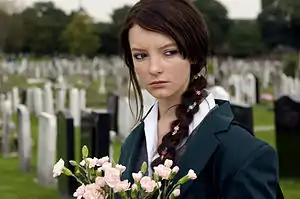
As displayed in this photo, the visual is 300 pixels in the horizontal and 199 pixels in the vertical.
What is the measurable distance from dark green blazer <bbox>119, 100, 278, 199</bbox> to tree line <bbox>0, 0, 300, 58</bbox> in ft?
124

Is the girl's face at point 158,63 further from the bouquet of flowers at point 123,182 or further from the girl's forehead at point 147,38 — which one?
the bouquet of flowers at point 123,182

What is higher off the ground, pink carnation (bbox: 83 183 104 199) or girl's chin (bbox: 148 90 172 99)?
girl's chin (bbox: 148 90 172 99)

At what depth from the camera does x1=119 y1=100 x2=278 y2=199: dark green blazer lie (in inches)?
66.6

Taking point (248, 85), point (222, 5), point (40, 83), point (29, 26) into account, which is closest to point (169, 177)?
point (248, 85)

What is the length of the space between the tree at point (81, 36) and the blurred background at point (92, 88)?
0.08 meters

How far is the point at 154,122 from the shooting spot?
1967 mm

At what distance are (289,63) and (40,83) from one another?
1100cm

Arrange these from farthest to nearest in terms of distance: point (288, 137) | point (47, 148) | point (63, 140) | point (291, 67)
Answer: point (291, 67) → point (47, 148) → point (288, 137) → point (63, 140)

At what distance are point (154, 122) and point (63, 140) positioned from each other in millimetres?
6580

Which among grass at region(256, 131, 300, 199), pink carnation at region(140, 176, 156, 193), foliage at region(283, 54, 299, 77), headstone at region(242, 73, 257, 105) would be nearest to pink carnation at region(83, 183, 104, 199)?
pink carnation at region(140, 176, 156, 193)

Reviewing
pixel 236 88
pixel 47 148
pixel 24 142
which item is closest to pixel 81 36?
pixel 236 88

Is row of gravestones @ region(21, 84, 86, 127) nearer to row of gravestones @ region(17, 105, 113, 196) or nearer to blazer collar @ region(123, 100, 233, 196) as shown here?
row of gravestones @ region(17, 105, 113, 196)

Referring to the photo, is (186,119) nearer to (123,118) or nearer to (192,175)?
(192,175)

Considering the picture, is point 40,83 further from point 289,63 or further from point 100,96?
point 289,63
